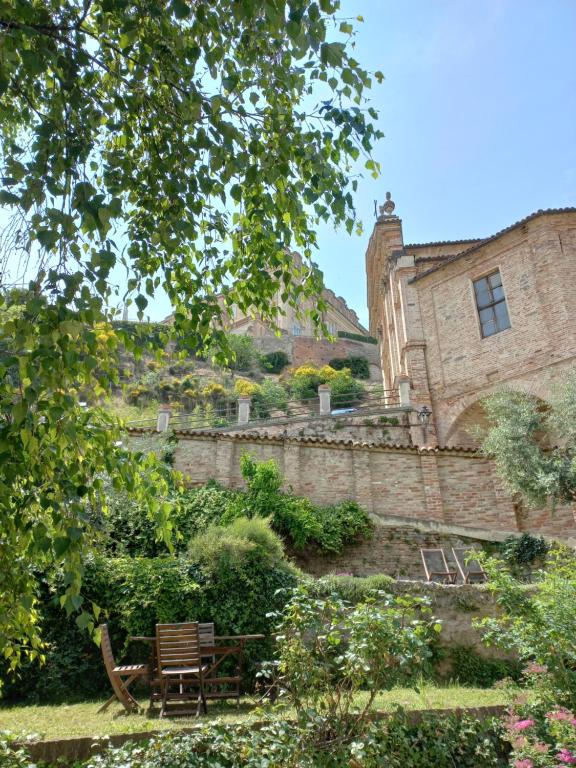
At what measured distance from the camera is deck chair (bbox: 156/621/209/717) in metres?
6.92

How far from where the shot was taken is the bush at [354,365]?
146 feet

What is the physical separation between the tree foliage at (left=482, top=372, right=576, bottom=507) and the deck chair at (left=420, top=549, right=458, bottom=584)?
2.41 metres

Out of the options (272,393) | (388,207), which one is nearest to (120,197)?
(388,207)

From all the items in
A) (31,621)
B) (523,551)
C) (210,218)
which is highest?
(210,218)

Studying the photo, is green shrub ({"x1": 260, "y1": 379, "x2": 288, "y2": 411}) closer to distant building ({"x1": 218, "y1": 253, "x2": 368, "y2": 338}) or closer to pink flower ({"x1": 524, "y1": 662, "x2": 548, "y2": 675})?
distant building ({"x1": 218, "y1": 253, "x2": 368, "y2": 338})

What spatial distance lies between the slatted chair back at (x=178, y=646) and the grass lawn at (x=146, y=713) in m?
0.56

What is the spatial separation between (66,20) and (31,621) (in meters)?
3.42

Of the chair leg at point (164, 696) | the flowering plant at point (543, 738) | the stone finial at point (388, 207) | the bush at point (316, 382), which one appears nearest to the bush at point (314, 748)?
the flowering plant at point (543, 738)

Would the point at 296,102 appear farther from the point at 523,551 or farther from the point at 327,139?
the point at 523,551

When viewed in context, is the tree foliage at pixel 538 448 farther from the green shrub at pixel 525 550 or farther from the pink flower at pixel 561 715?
the pink flower at pixel 561 715

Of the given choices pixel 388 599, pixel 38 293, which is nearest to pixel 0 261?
pixel 38 293

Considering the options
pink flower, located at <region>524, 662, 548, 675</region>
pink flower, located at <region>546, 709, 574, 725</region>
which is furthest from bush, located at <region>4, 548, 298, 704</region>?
pink flower, located at <region>546, 709, 574, 725</region>

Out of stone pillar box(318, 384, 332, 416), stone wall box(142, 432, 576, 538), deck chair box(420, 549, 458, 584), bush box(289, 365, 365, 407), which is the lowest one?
deck chair box(420, 549, 458, 584)

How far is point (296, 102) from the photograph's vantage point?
429cm
